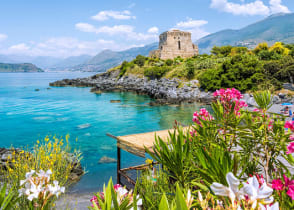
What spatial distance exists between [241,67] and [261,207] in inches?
933

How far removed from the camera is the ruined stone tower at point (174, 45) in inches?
1987

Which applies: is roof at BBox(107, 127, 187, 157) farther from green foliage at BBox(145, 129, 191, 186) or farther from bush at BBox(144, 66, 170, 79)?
bush at BBox(144, 66, 170, 79)

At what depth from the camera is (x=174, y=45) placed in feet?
168

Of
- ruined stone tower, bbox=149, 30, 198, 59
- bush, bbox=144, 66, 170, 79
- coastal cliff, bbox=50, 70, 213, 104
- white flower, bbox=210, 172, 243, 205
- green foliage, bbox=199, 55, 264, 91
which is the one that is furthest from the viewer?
ruined stone tower, bbox=149, 30, 198, 59

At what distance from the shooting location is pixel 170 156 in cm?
236

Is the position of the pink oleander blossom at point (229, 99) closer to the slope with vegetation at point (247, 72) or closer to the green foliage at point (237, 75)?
the slope with vegetation at point (247, 72)

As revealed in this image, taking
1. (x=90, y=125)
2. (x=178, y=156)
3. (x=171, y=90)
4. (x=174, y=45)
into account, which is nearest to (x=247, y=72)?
(x=171, y=90)

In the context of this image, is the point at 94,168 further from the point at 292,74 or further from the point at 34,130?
the point at 292,74

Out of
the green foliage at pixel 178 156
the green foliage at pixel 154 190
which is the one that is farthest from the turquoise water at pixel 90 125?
the green foliage at pixel 178 156

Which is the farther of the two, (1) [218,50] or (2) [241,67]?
(1) [218,50]

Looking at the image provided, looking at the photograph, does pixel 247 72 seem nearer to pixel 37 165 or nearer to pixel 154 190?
pixel 154 190

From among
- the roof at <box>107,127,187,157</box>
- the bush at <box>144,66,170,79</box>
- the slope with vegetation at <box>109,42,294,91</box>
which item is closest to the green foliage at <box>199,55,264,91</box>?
the slope with vegetation at <box>109,42,294,91</box>

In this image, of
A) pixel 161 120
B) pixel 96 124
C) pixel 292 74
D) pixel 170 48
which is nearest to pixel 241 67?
pixel 292 74

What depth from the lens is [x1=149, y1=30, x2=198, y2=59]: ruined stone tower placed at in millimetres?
50469
